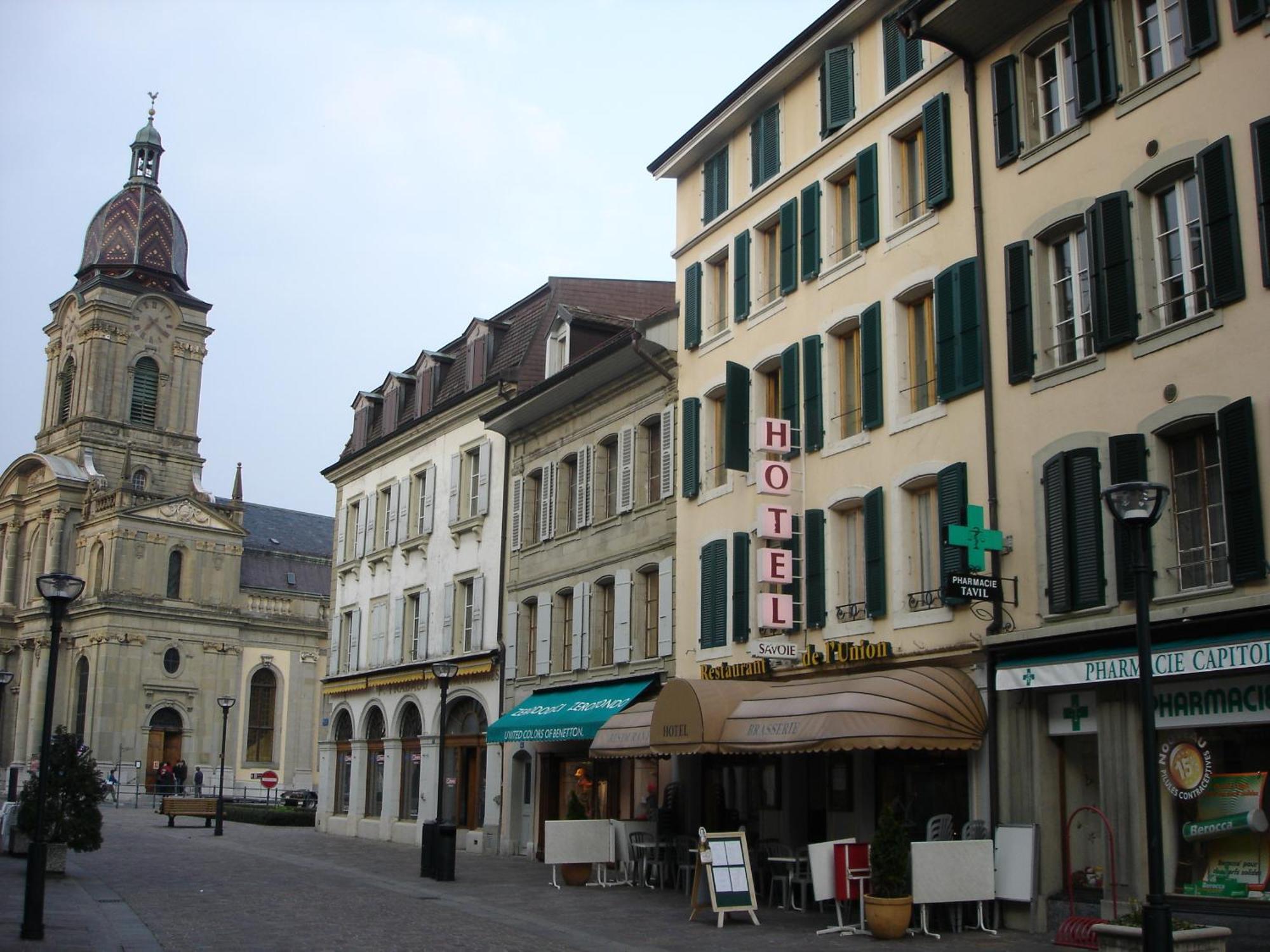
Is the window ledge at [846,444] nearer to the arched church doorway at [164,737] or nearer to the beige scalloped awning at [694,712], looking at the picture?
the beige scalloped awning at [694,712]

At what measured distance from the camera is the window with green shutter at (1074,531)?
1617cm

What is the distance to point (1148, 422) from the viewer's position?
15.6 metres

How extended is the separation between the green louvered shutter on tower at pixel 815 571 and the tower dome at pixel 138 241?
73.0m

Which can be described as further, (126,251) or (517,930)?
(126,251)

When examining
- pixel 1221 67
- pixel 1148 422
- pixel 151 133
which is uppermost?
pixel 151 133

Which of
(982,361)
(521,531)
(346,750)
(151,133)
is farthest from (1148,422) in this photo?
(151,133)

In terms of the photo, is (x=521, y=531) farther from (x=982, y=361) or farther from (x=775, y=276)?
(x=982, y=361)

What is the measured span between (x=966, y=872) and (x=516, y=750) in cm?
1669

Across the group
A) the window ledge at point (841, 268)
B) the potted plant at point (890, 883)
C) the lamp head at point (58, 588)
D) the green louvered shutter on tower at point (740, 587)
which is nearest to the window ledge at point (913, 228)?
the window ledge at point (841, 268)

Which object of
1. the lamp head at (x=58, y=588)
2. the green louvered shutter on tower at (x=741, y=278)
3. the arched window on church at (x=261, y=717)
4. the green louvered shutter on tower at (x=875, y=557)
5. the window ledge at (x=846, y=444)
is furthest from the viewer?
the arched window on church at (x=261, y=717)

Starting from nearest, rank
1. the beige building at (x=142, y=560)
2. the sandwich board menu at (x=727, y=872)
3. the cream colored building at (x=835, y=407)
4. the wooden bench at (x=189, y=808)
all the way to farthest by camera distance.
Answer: the sandwich board menu at (x=727, y=872) < the cream colored building at (x=835, y=407) < the wooden bench at (x=189, y=808) < the beige building at (x=142, y=560)

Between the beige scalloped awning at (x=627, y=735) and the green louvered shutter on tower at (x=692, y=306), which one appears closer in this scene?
the beige scalloped awning at (x=627, y=735)

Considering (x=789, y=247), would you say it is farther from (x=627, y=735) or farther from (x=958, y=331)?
(x=627, y=735)

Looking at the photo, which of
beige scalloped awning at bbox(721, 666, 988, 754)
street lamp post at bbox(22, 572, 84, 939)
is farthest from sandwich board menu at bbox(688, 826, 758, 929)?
street lamp post at bbox(22, 572, 84, 939)
